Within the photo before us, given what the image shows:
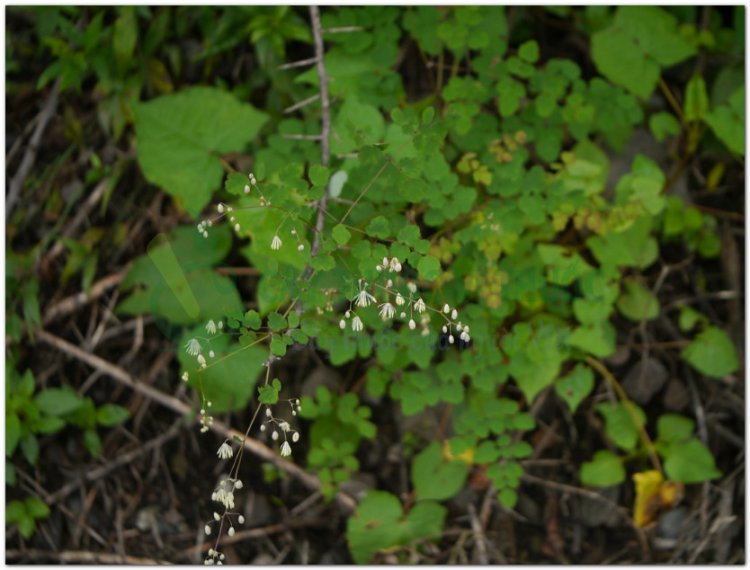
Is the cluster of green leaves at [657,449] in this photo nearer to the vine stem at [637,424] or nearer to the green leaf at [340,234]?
the vine stem at [637,424]

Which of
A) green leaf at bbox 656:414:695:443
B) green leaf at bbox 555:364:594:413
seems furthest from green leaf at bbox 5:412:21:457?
green leaf at bbox 656:414:695:443

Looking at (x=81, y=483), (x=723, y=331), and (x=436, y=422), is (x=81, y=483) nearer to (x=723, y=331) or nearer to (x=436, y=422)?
(x=436, y=422)

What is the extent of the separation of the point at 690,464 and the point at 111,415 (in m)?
1.55

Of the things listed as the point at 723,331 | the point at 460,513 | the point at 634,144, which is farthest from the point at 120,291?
the point at 723,331

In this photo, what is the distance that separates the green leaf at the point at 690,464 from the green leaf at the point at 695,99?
83cm

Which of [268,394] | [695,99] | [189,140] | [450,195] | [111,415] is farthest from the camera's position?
[111,415]

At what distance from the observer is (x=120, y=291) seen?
2096 mm

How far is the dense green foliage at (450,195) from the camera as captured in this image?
5.40 ft

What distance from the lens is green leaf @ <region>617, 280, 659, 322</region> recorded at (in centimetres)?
194

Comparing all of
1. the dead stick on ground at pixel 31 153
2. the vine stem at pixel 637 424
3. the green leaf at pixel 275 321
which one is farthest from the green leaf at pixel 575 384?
the dead stick on ground at pixel 31 153

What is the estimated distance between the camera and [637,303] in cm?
194

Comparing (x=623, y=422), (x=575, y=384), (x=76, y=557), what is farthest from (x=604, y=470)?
(x=76, y=557)

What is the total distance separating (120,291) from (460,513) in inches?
43.8

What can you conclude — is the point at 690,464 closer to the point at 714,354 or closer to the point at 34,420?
the point at 714,354
